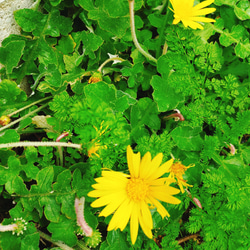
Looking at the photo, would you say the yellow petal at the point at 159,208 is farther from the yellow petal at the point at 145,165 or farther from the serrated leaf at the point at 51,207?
the serrated leaf at the point at 51,207

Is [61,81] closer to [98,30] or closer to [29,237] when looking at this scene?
[98,30]

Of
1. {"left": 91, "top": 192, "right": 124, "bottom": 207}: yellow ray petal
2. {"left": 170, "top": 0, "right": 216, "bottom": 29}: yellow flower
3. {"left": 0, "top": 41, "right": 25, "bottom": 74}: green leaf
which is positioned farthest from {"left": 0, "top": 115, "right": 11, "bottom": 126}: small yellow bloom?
{"left": 170, "top": 0, "right": 216, "bottom": 29}: yellow flower

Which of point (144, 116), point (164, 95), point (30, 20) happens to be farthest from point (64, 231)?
point (30, 20)

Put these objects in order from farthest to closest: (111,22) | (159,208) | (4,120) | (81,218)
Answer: (111,22), (4,120), (81,218), (159,208)

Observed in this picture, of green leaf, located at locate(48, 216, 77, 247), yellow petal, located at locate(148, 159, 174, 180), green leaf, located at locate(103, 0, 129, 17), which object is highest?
green leaf, located at locate(103, 0, 129, 17)

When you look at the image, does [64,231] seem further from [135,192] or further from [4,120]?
[4,120]

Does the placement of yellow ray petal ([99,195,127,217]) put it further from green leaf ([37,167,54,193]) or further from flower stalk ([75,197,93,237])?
green leaf ([37,167,54,193])

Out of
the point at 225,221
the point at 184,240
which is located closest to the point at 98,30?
the point at 225,221
